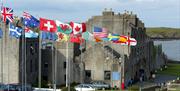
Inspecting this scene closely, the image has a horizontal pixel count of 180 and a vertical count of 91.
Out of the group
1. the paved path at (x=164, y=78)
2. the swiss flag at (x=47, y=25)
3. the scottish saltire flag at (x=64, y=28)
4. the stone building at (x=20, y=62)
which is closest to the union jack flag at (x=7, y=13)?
the swiss flag at (x=47, y=25)

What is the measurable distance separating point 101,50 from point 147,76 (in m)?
19.9

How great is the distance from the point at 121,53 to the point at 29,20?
98.3 feet

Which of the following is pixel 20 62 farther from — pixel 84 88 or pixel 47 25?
pixel 47 25

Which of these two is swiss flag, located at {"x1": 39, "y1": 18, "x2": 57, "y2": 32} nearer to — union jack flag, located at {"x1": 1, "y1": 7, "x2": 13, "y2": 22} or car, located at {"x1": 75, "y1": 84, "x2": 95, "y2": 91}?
union jack flag, located at {"x1": 1, "y1": 7, "x2": 13, "y2": 22}

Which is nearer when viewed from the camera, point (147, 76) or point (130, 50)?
point (130, 50)

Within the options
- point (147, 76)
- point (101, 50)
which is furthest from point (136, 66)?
point (101, 50)

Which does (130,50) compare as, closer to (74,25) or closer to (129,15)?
(129,15)

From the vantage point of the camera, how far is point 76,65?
82688 mm

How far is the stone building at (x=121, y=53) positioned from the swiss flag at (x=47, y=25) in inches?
900

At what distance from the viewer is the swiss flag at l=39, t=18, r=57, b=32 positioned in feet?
192

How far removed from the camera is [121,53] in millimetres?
86188

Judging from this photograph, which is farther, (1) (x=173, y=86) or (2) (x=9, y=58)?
(2) (x=9, y=58)

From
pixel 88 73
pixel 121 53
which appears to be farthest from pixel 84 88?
pixel 121 53

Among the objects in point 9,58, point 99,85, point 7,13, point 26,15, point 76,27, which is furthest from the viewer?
point 9,58
